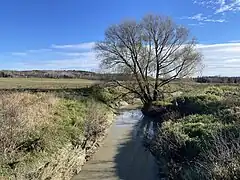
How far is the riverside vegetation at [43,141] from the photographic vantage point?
1082 centimetres

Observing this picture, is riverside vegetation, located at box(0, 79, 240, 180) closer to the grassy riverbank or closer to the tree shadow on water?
the grassy riverbank

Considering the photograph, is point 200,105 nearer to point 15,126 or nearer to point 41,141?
point 41,141

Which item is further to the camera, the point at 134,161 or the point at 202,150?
the point at 134,161

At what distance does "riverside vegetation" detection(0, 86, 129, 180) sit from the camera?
35.5 ft


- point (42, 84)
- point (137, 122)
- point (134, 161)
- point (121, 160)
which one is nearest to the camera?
point (134, 161)

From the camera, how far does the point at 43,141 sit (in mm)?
12836

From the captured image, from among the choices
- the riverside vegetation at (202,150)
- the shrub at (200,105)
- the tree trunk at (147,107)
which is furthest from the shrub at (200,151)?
the tree trunk at (147,107)

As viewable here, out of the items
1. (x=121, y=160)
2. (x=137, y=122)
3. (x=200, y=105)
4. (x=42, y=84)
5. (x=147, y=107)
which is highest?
(x=42, y=84)

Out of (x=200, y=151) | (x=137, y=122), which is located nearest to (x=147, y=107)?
(x=137, y=122)

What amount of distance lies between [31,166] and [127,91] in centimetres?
2712

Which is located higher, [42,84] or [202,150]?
[42,84]

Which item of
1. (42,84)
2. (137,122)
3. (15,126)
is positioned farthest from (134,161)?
(42,84)

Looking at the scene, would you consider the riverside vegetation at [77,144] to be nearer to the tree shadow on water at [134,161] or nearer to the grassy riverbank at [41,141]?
the grassy riverbank at [41,141]

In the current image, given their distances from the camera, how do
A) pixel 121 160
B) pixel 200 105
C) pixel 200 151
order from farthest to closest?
pixel 200 105 < pixel 121 160 < pixel 200 151
